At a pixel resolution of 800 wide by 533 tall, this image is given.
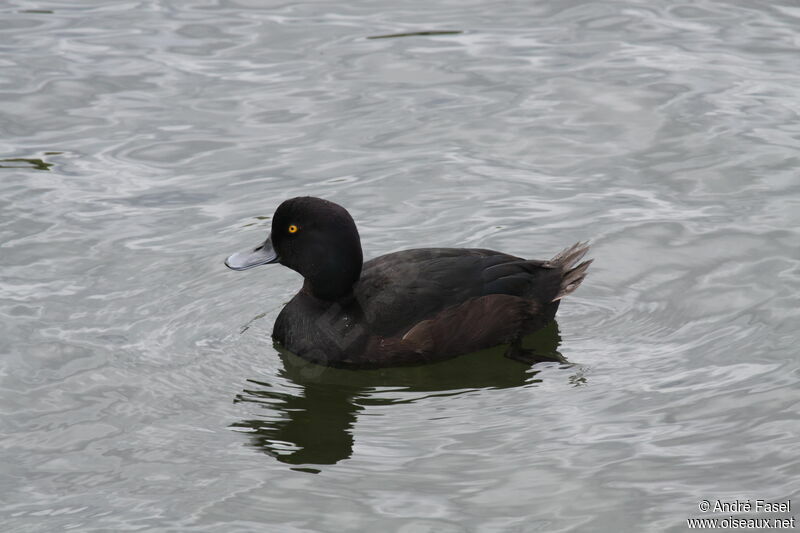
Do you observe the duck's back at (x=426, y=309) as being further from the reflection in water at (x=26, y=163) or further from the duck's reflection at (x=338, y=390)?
the reflection in water at (x=26, y=163)

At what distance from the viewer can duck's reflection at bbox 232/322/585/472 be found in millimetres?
6902

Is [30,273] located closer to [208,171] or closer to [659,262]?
[208,171]

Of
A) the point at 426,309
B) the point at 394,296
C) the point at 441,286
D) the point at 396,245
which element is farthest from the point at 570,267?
the point at 396,245

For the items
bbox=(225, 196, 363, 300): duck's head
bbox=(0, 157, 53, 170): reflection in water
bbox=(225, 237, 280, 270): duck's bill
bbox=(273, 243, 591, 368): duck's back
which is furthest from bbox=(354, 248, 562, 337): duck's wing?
bbox=(0, 157, 53, 170): reflection in water

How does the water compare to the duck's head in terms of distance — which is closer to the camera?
the water

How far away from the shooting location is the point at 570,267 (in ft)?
27.4

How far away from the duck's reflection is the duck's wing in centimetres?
27

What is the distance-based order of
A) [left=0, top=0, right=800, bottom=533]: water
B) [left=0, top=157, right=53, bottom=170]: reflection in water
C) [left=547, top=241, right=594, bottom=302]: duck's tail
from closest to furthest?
[left=0, top=0, right=800, bottom=533]: water, [left=547, top=241, right=594, bottom=302]: duck's tail, [left=0, top=157, right=53, bottom=170]: reflection in water

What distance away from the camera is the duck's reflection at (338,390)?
6902 millimetres

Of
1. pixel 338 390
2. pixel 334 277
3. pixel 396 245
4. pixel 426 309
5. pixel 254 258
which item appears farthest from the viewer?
→ pixel 396 245

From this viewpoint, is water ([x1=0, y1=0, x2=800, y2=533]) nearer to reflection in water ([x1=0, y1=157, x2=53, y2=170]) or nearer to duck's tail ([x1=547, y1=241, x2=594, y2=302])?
reflection in water ([x1=0, y1=157, x2=53, y2=170])

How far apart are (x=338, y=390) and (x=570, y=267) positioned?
186 cm

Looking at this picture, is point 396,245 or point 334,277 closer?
point 334,277

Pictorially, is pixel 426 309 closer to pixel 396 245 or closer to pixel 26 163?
pixel 396 245
